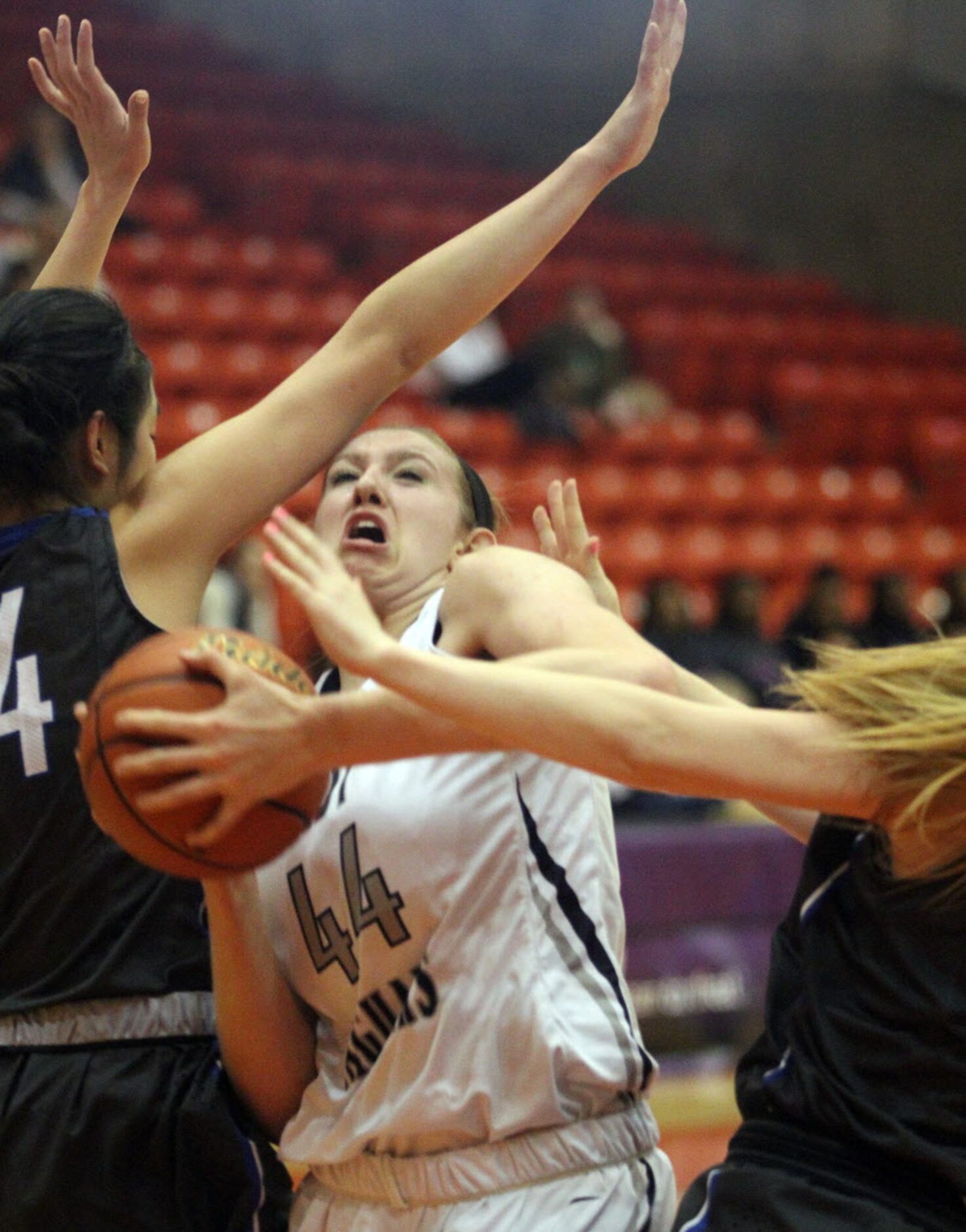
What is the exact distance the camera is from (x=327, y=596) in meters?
1.96

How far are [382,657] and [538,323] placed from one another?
11265 millimetres

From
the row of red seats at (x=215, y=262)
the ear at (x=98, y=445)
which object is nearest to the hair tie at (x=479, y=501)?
the ear at (x=98, y=445)

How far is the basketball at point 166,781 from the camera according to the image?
6.35 feet

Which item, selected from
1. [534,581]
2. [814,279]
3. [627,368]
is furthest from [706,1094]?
[814,279]

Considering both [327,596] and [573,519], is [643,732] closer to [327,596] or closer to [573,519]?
[327,596]

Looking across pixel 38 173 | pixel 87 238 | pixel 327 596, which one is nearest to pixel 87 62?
pixel 87 238

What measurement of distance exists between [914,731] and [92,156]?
1798mm

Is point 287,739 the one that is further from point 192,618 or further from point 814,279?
point 814,279

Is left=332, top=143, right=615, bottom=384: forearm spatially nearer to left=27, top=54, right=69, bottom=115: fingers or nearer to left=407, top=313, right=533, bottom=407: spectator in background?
left=27, top=54, right=69, bottom=115: fingers

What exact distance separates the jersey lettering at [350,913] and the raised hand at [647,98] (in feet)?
4.05

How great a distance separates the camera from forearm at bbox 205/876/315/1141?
2266 millimetres

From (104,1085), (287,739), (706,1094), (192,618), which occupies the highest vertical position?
(287,739)

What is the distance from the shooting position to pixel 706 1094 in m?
6.01

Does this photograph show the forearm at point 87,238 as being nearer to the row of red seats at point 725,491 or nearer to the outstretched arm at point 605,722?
the outstretched arm at point 605,722
